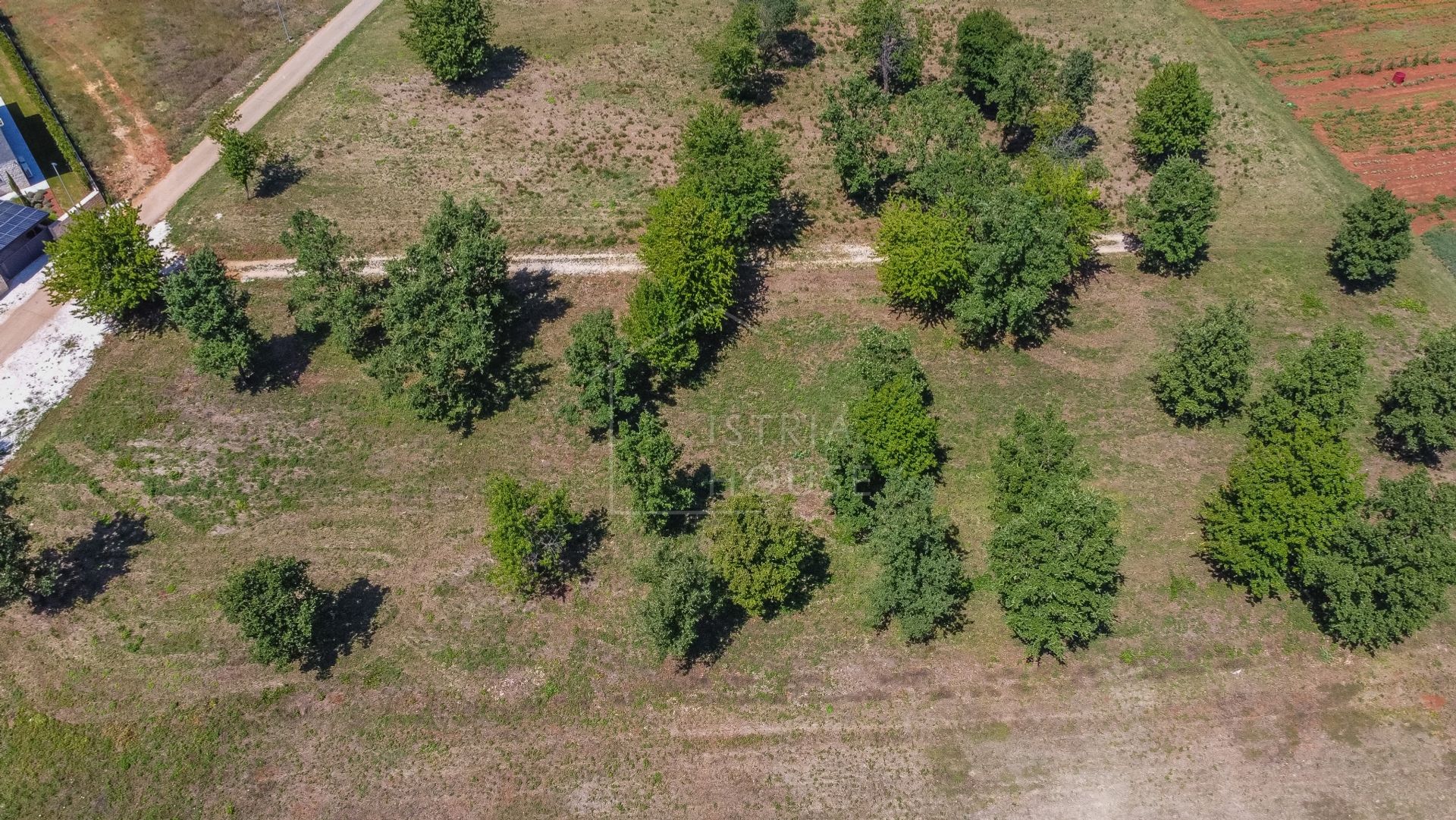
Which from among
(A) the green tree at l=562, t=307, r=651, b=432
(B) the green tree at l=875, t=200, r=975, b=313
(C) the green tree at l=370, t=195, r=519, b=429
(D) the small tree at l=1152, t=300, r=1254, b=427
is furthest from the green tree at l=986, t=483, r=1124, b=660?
(C) the green tree at l=370, t=195, r=519, b=429

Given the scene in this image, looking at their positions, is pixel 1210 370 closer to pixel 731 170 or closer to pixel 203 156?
pixel 731 170

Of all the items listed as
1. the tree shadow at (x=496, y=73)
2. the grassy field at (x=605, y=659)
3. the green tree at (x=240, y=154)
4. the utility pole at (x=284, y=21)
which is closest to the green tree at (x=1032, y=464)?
the grassy field at (x=605, y=659)

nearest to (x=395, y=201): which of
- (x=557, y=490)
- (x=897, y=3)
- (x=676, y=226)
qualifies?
(x=676, y=226)

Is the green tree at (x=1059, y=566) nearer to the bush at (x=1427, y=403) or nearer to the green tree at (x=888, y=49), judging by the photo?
the bush at (x=1427, y=403)

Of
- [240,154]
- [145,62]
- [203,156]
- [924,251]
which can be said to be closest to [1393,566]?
[924,251]

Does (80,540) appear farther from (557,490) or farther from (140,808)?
(557,490)

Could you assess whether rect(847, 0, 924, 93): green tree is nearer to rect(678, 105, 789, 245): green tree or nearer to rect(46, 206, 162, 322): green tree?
rect(678, 105, 789, 245): green tree
